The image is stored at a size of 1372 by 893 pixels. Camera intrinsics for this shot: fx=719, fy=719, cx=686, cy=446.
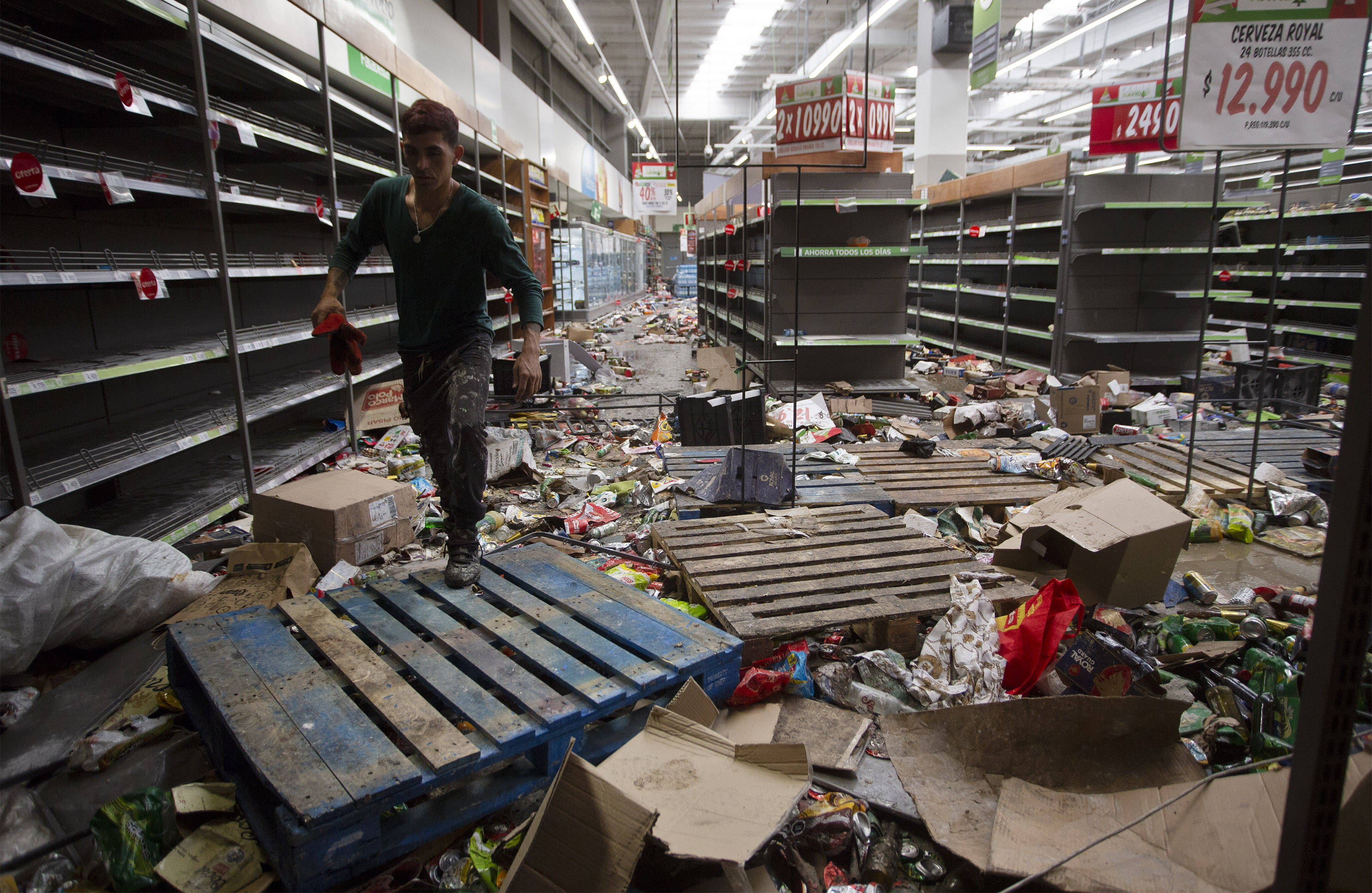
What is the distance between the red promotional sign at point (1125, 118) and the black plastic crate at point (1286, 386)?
2538 millimetres

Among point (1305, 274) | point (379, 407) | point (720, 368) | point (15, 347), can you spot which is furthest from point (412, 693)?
point (1305, 274)

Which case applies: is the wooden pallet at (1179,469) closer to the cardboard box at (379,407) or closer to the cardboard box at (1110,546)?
the cardboard box at (1110,546)

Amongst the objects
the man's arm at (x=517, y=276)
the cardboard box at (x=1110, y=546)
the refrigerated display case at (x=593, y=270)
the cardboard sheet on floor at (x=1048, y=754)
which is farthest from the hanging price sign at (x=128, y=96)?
the refrigerated display case at (x=593, y=270)

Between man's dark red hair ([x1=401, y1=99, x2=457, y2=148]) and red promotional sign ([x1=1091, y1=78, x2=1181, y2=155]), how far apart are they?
7406 millimetres

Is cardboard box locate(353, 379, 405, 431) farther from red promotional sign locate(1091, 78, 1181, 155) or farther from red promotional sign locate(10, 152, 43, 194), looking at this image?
red promotional sign locate(1091, 78, 1181, 155)

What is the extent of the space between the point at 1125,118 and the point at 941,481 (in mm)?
5597

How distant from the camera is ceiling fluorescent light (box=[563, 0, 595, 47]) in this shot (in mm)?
9375

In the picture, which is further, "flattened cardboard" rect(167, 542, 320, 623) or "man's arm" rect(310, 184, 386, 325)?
"man's arm" rect(310, 184, 386, 325)

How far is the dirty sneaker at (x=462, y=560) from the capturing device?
265 centimetres

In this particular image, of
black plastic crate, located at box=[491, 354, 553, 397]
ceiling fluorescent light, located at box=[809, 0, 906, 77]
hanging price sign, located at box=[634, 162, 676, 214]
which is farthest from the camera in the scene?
hanging price sign, located at box=[634, 162, 676, 214]

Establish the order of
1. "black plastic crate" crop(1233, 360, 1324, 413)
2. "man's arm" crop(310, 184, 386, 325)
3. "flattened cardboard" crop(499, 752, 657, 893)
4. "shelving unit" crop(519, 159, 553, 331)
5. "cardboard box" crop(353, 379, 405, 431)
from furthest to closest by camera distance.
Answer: "shelving unit" crop(519, 159, 553, 331)
"black plastic crate" crop(1233, 360, 1324, 413)
"cardboard box" crop(353, 379, 405, 431)
"man's arm" crop(310, 184, 386, 325)
"flattened cardboard" crop(499, 752, 657, 893)

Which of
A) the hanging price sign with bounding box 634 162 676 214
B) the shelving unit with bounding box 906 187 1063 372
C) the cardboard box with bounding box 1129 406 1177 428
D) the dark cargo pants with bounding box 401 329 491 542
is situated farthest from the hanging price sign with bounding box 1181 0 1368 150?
the hanging price sign with bounding box 634 162 676 214

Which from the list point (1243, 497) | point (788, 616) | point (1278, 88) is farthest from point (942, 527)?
point (1278, 88)

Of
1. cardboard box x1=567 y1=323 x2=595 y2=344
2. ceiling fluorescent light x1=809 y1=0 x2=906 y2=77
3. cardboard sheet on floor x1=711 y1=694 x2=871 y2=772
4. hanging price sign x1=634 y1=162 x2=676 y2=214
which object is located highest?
ceiling fluorescent light x1=809 y1=0 x2=906 y2=77
